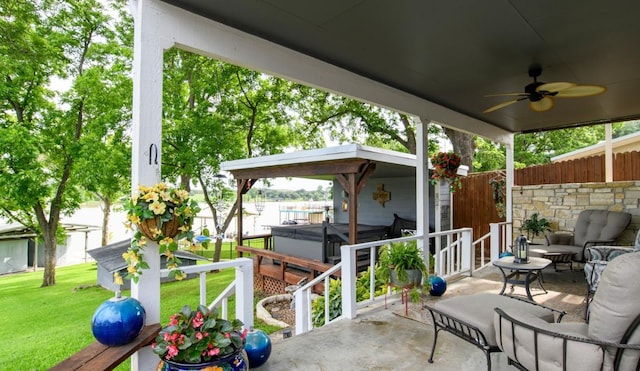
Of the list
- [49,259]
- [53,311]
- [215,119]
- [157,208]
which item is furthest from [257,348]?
[49,259]

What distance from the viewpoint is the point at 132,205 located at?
6.89 ft

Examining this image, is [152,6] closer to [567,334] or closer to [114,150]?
[567,334]

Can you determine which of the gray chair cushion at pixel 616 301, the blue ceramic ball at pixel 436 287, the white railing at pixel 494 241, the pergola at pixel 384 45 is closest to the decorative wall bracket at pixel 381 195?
the white railing at pixel 494 241

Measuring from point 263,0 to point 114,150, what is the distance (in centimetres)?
877

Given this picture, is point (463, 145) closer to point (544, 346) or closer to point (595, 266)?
point (595, 266)

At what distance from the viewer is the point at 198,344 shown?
199 cm

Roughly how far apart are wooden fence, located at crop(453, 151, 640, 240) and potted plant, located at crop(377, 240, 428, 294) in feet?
16.0

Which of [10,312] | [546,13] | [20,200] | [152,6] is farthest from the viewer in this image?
[20,200]

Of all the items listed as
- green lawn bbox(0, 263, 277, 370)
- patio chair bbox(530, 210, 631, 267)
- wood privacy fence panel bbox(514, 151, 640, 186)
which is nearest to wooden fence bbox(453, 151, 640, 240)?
wood privacy fence panel bbox(514, 151, 640, 186)

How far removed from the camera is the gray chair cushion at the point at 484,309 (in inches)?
91.2

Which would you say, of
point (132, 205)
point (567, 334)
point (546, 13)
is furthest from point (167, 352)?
point (546, 13)

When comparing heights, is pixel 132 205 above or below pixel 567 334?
above

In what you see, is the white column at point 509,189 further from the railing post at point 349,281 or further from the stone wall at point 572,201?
the railing post at point 349,281

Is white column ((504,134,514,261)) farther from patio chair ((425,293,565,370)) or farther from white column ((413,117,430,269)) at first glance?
patio chair ((425,293,565,370))
